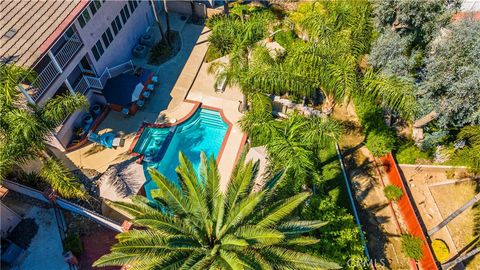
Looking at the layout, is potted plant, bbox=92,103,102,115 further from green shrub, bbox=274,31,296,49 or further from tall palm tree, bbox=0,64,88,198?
green shrub, bbox=274,31,296,49

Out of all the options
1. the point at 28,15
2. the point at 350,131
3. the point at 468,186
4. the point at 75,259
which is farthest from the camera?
the point at 350,131

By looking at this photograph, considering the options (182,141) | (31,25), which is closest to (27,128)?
(31,25)

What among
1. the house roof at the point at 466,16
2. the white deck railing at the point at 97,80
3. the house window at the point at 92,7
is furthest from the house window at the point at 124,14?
the house roof at the point at 466,16

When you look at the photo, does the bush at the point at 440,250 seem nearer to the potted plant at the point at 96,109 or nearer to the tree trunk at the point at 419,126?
the tree trunk at the point at 419,126

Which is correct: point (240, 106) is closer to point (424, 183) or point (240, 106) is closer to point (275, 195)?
point (275, 195)

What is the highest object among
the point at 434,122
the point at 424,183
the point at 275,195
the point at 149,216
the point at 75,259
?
the point at 434,122

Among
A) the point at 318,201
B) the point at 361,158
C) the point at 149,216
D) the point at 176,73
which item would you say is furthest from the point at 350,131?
the point at 149,216

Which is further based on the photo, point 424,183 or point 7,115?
point 424,183

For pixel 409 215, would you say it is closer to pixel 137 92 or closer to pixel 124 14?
pixel 137 92
